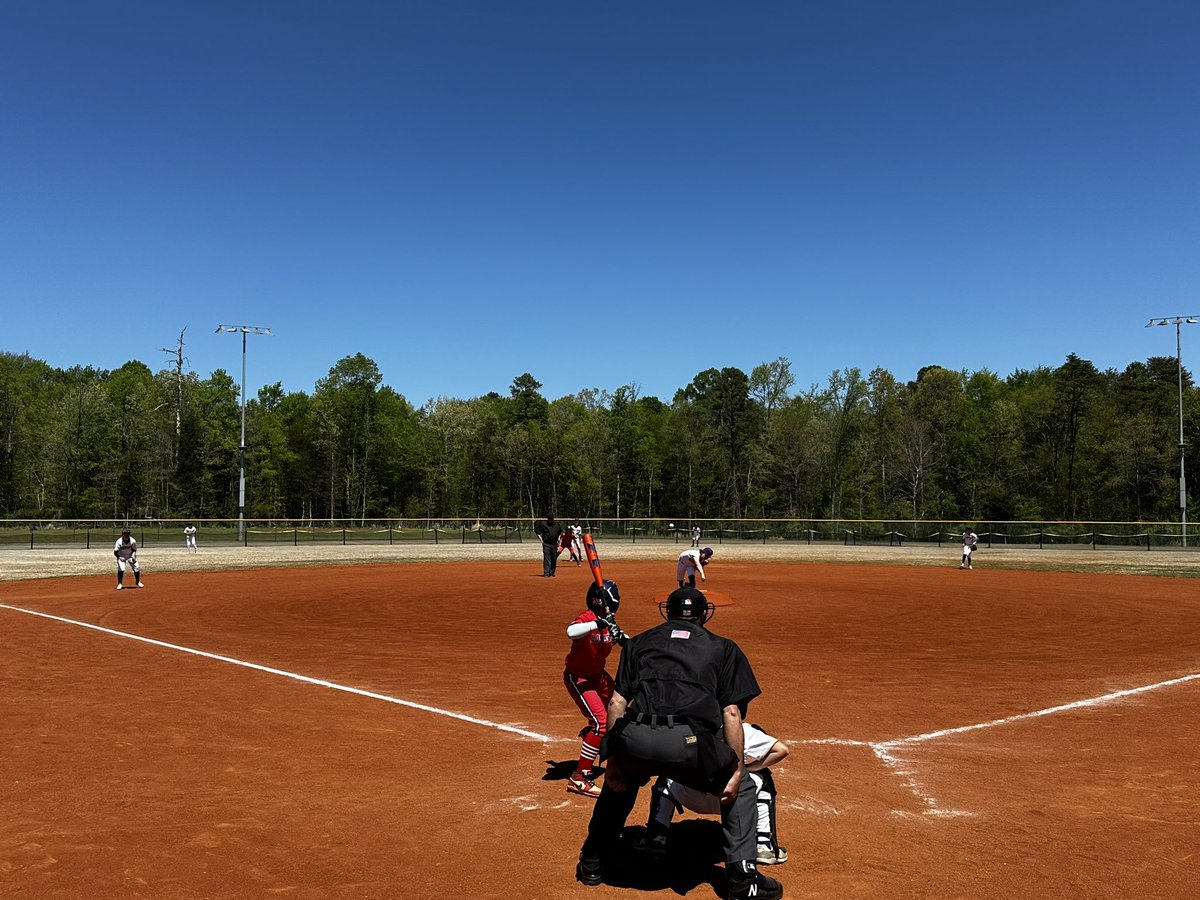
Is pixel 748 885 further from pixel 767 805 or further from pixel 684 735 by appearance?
pixel 684 735

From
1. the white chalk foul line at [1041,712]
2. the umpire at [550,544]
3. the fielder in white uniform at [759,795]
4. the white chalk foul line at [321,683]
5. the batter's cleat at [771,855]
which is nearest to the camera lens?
the fielder in white uniform at [759,795]

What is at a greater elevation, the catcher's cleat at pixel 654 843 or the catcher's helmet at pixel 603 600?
the catcher's helmet at pixel 603 600

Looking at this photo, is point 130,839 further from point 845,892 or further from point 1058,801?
point 1058,801

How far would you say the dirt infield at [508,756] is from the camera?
19.2 ft

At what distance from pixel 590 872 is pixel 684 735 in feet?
4.10

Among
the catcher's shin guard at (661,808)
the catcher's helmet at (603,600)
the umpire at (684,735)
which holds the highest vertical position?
the catcher's helmet at (603,600)

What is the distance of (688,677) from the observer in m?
5.27

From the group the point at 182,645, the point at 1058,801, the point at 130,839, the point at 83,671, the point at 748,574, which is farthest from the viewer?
the point at 748,574

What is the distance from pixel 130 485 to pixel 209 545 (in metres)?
49.1

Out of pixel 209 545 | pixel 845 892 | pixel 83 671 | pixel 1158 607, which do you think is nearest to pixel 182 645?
pixel 83 671

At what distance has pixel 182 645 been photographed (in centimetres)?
1580

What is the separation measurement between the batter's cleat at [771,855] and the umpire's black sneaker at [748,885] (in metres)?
0.26

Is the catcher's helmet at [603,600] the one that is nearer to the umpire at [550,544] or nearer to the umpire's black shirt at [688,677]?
the umpire's black shirt at [688,677]

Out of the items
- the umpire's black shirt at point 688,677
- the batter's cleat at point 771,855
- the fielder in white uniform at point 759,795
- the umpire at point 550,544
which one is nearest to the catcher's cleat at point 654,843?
the fielder in white uniform at point 759,795
